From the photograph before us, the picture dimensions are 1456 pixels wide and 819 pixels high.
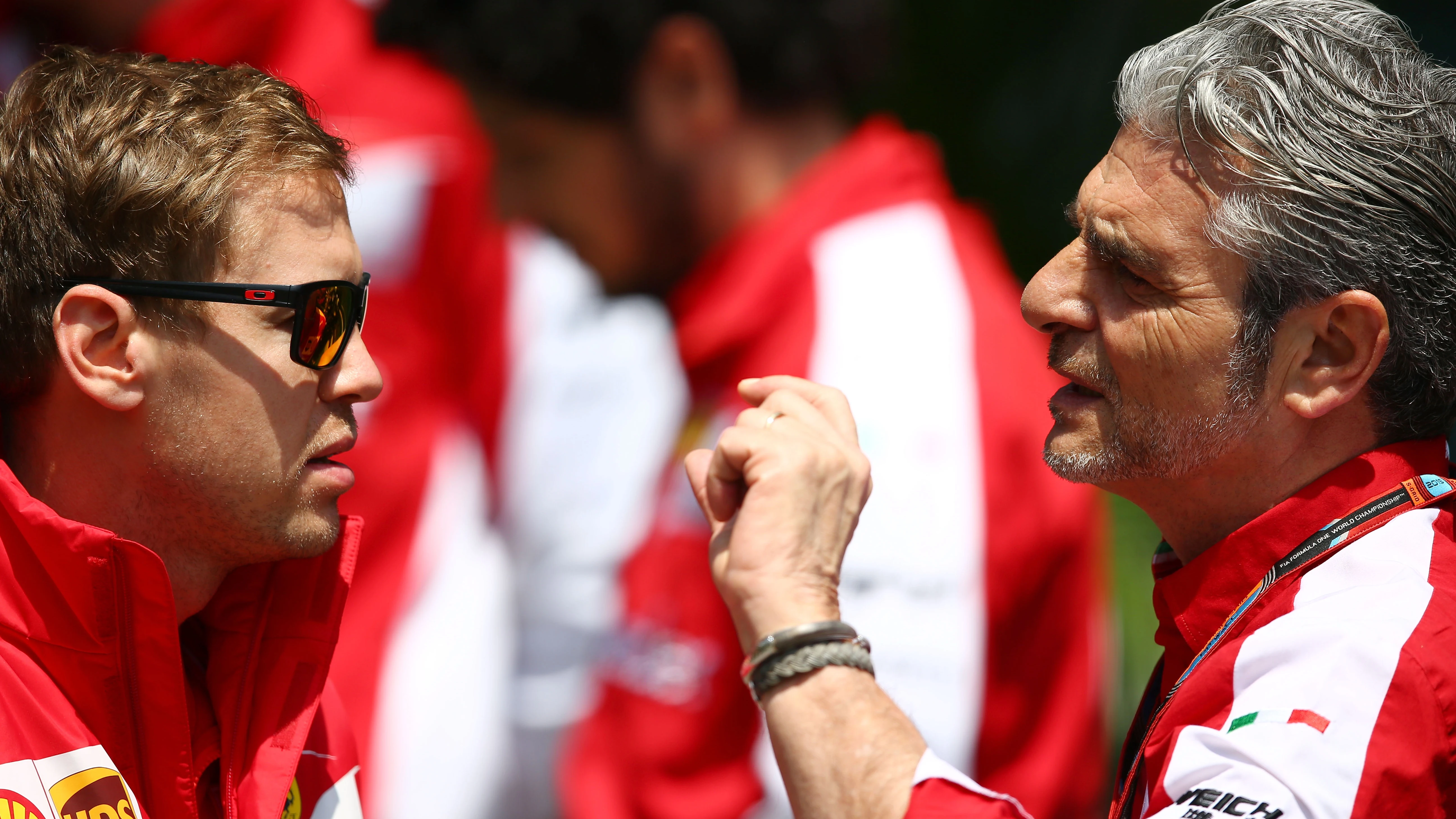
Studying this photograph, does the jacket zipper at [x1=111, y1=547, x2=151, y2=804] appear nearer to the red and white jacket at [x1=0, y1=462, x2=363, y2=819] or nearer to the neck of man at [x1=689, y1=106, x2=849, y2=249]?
the red and white jacket at [x1=0, y1=462, x2=363, y2=819]

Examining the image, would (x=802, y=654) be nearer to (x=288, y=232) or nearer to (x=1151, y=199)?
(x=1151, y=199)

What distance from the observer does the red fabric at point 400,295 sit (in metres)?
3.87

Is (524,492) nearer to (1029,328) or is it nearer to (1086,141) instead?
(1029,328)

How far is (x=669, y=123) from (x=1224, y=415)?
240 cm

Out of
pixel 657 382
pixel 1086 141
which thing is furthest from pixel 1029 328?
pixel 657 382

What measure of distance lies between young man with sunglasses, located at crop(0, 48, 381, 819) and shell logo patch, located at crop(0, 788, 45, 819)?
0.05 meters

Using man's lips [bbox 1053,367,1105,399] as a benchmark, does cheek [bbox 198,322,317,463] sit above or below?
above

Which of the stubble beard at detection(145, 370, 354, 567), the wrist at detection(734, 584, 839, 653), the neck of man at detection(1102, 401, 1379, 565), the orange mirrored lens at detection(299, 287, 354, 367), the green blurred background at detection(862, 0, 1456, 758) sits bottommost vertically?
the wrist at detection(734, 584, 839, 653)

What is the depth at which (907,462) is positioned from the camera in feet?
10.9

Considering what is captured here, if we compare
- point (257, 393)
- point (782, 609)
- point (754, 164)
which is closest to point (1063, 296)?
point (782, 609)

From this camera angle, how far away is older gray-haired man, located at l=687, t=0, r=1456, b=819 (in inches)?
55.7

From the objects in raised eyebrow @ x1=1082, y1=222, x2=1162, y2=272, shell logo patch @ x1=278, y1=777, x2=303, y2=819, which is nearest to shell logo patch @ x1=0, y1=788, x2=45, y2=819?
shell logo patch @ x1=278, y1=777, x2=303, y2=819

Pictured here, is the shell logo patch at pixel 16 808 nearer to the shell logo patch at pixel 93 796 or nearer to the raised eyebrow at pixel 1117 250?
the shell logo patch at pixel 93 796

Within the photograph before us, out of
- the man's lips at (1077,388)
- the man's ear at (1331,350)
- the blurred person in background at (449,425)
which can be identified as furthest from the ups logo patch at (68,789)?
the blurred person in background at (449,425)
